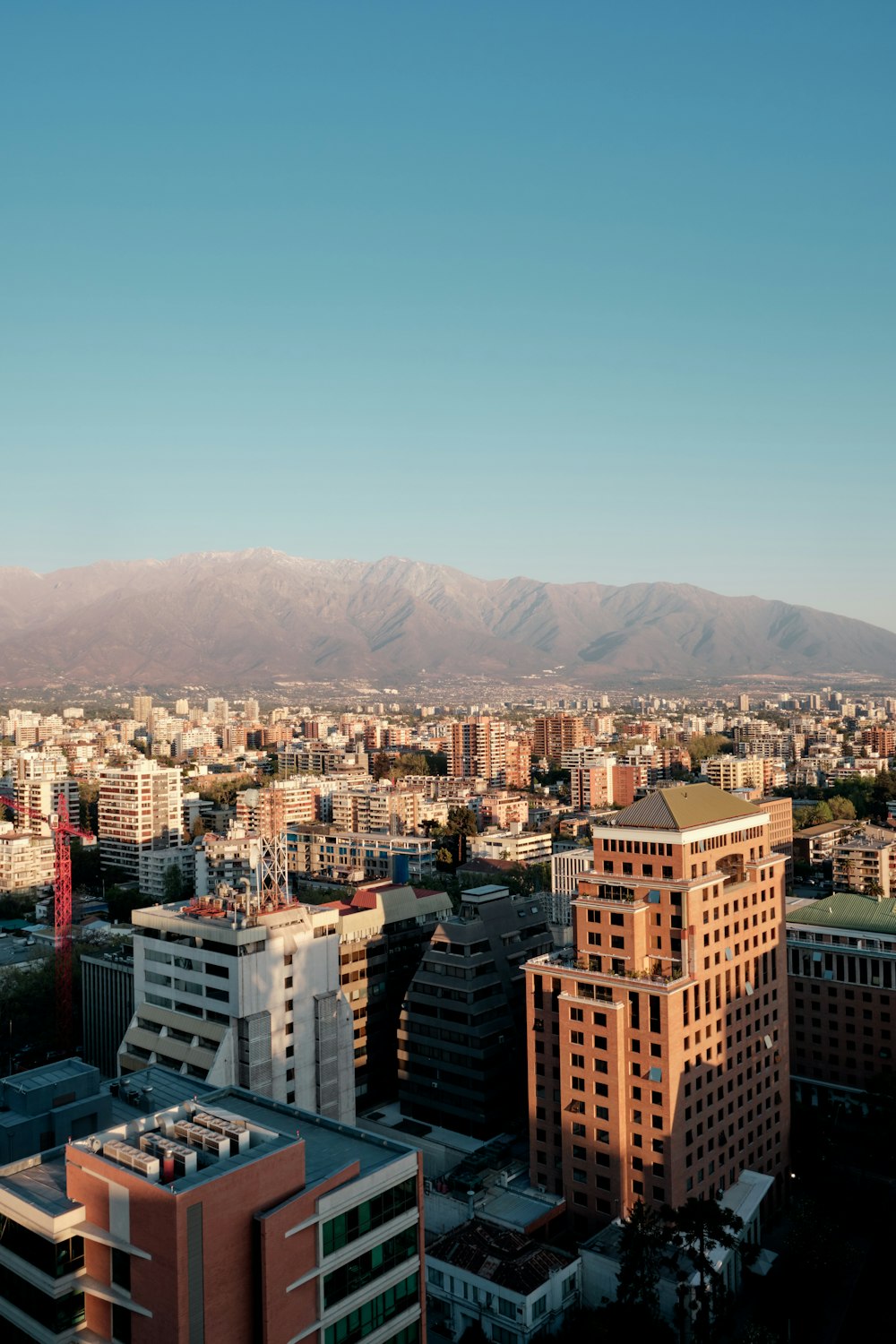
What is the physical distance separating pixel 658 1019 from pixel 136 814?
50527 millimetres

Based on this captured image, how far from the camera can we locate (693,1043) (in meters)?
22.0

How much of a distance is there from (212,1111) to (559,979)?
11.9 m

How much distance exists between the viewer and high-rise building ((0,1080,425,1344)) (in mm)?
11148

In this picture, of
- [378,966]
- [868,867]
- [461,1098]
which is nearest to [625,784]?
[868,867]

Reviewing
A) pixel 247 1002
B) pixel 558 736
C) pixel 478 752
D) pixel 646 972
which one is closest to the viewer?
pixel 646 972

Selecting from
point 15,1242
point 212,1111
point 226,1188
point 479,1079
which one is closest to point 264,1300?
point 226,1188

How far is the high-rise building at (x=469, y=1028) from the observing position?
28156 millimetres

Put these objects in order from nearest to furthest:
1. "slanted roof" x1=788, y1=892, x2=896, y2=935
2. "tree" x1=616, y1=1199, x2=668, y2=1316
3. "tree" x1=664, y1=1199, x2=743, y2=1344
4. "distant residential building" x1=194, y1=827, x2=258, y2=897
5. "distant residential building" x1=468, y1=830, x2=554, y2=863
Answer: "tree" x1=664, y1=1199, x2=743, y2=1344
"tree" x1=616, y1=1199, x2=668, y2=1316
"slanted roof" x1=788, y1=892, x2=896, y2=935
"distant residential building" x1=194, y1=827, x2=258, y2=897
"distant residential building" x1=468, y1=830, x2=554, y2=863

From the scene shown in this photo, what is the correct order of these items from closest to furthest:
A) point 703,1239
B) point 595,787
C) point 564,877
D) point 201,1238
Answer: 1. point 201,1238
2. point 703,1239
3. point 564,877
4. point 595,787

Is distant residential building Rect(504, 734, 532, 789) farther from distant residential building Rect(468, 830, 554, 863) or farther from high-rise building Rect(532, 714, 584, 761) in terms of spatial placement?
distant residential building Rect(468, 830, 554, 863)

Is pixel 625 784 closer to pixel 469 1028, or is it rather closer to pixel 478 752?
pixel 478 752

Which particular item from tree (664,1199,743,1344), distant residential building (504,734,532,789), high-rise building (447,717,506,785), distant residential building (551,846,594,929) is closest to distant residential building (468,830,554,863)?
distant residential building (551,846,594,929)

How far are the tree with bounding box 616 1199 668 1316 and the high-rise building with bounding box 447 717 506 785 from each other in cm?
8277

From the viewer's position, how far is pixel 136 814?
215 feet
